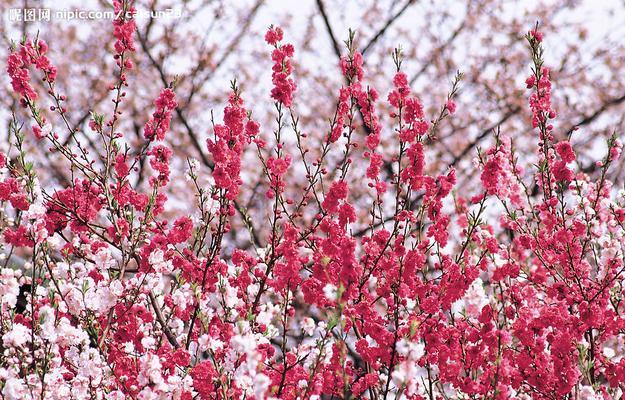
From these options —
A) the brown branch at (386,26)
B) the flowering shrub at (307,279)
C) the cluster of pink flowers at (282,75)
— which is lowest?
the flowering shrub at (307,279)

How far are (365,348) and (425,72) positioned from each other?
23.8 feet

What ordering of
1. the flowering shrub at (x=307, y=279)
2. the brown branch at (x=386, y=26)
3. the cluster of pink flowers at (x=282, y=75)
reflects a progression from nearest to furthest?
1. the flowering shrub at (x=307, y=279)
2. the cluster of pink flowers at (x=282, y=75)
3. the brown branch at (x=386, y=26)

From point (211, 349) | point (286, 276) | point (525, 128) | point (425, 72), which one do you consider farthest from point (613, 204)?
point (425, 72)

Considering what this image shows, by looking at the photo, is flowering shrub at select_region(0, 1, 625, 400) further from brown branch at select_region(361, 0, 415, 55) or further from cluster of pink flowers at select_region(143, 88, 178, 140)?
brown branch at select_region(361, 0, 415, 55)

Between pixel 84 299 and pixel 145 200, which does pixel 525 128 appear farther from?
pixel 84 299

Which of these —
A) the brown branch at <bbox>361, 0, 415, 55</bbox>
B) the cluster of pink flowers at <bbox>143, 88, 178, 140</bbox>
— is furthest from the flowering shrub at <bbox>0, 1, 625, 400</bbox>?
the brown branch at <bbox>361, 0, 415, 55</bbox>

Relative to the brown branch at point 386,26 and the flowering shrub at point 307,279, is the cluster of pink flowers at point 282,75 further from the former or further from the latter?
the brown branch at point 386,26

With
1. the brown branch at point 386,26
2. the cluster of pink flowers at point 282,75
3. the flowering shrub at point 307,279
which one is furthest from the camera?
the brown branch at point 386,26

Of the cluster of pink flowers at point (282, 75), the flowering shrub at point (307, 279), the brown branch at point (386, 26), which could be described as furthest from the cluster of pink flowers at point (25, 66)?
the brown branch at point (386, 26)

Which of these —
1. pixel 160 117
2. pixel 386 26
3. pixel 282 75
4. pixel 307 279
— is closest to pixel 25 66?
pixel 160 117

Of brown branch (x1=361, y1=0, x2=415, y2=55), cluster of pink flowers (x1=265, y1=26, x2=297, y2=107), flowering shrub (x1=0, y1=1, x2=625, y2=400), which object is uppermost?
brown branch (x1=361, y1=0, x2=415, y2=55)

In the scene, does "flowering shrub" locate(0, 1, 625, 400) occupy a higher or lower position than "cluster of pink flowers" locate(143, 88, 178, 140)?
lower

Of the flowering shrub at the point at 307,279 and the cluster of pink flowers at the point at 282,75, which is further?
the cluster of pink flowers at the point at 282,75

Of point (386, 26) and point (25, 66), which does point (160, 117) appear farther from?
point (386, 26)
